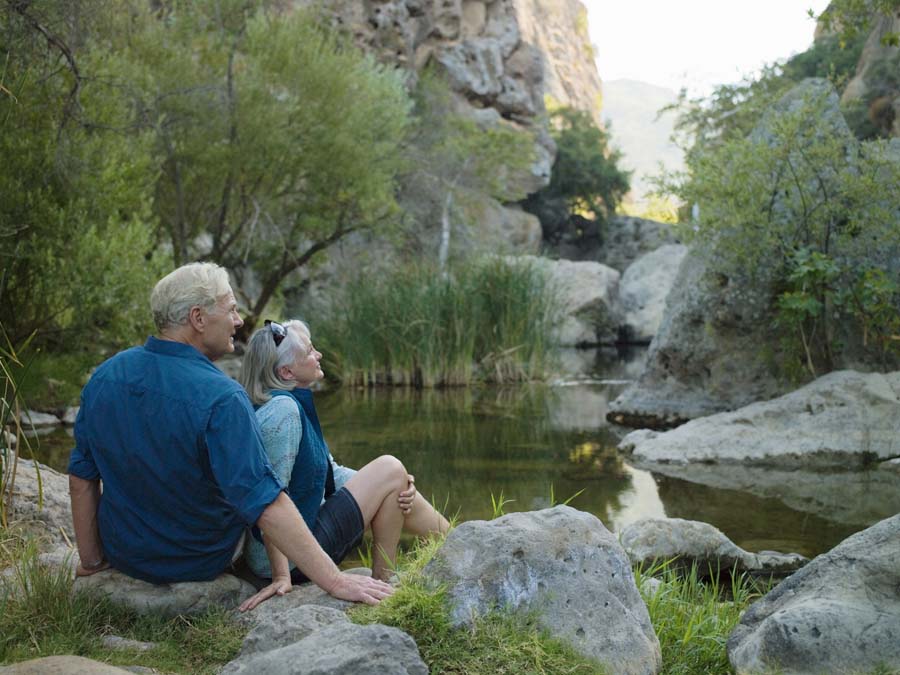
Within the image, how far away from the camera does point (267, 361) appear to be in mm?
3553

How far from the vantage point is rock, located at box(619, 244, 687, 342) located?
25.1m

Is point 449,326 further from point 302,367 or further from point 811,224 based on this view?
point 302,367

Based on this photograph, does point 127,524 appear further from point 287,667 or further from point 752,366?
point 752,366

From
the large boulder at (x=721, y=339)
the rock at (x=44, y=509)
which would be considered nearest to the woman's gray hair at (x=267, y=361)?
the rock at (x=44, y=509)

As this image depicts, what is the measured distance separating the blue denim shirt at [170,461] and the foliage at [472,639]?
51 cm

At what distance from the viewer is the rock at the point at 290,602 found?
123 inches

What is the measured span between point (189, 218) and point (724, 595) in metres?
13.3

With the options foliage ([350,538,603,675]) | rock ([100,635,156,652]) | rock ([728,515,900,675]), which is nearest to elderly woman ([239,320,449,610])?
rock ([100,635,156,652])

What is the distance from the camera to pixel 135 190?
10344 millimetres

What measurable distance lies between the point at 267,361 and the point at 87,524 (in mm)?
822

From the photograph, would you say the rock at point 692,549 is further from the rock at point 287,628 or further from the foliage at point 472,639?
the rock at point 287,628

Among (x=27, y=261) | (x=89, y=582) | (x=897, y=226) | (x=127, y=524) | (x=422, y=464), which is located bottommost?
(x=422, y=464)

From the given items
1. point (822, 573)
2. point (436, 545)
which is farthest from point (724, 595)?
point (436, 545)

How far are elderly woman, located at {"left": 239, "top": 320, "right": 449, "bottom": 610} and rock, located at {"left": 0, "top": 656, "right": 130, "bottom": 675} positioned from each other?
32.0 inches
